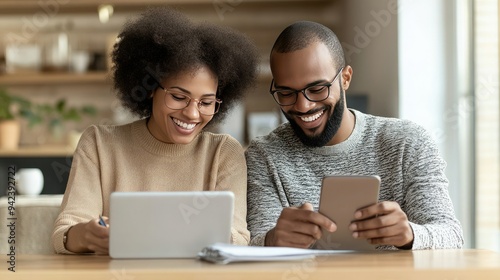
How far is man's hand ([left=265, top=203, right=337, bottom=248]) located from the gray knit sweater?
0.73 ft

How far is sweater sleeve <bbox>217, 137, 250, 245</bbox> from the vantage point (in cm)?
215

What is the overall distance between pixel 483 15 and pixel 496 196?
2.47 ft

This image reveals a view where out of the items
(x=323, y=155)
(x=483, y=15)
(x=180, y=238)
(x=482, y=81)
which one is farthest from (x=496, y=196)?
(x=180, y=238)

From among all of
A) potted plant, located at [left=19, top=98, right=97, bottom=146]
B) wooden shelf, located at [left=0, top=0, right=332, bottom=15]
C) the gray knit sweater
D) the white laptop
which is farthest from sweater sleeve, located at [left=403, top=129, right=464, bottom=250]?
potted plant, located at [left=19, top=98, right=97, bottom=146]

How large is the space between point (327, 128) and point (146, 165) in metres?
0.50

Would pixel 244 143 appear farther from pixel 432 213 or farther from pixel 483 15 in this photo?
pixel 432 213

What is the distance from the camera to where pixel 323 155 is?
2.33 meters

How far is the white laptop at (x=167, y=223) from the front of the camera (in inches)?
66.7

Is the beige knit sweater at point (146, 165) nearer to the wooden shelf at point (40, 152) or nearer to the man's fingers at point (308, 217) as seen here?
the man's fingers at point (308, 217)

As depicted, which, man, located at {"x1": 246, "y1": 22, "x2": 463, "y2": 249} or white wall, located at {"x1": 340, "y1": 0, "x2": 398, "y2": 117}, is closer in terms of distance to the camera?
man, located at {"x1": 246, "y1": 22, "x2": 463, "y2": 249}

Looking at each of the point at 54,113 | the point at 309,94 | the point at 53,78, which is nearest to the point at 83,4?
the point at 53,78

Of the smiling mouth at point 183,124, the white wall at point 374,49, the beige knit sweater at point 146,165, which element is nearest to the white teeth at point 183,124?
the smiling mouth at point 183,124

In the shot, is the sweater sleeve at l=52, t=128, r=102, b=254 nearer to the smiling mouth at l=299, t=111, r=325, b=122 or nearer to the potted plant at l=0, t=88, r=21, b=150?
the smiling mouth at l=299, t=111, r=325, b=122

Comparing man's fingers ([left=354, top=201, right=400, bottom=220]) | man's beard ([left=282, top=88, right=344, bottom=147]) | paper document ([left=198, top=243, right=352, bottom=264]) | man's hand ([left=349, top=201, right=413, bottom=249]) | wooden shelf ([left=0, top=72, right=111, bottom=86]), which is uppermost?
wooden shelf ([left=0, top=72, right=111, bottom=86])
